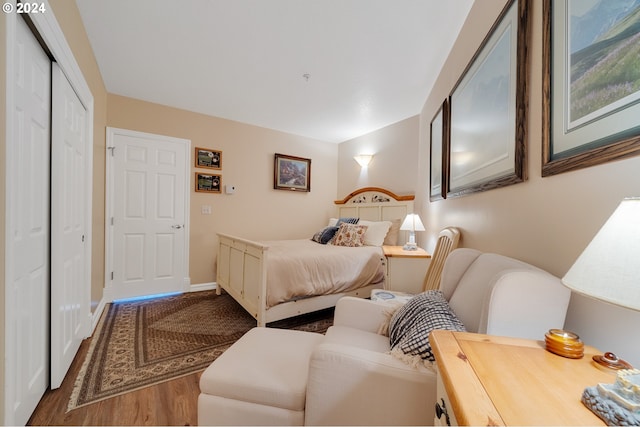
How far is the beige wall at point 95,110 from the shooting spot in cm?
158

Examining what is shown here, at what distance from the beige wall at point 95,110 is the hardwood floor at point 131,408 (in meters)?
1.11

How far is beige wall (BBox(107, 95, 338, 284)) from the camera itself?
3193mm

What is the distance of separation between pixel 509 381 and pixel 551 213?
703mm

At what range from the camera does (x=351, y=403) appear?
92 centimetres

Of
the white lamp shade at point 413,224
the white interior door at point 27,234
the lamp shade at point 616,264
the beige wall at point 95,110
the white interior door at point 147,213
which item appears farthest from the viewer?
the white interior door at point 147,213

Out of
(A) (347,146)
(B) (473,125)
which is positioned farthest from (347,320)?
(A) (347,146)

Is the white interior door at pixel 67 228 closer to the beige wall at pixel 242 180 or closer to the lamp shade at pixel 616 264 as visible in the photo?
the beige wall at pixel 242 180

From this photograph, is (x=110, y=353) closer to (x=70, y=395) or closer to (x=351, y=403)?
(x=70, y=395)

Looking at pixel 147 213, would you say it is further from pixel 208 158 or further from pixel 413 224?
pixel 413 224

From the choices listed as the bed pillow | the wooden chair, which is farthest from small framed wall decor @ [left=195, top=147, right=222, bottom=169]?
the wooden chair

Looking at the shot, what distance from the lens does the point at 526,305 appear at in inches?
31.7

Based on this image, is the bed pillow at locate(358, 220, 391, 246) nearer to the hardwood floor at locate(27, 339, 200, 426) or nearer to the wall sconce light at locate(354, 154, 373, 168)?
the wall sconce light at locate(354, 154, 373, 168)

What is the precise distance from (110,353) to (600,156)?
2.95 m

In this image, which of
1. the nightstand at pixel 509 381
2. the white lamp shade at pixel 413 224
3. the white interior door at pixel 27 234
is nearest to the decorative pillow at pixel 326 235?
the white lamp shade at pixel 413 224
